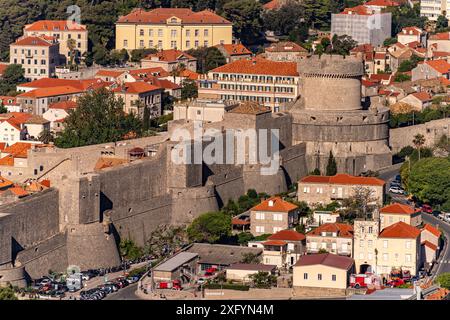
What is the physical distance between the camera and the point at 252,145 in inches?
1697

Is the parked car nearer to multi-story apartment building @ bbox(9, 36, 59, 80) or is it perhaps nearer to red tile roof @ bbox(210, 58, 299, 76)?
red tile roof @ bbox(210, 58, 299, 76)

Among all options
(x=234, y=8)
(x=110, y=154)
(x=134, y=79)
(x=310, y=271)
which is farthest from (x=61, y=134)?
(x=234, y=8)

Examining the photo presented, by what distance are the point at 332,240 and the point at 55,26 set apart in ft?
133

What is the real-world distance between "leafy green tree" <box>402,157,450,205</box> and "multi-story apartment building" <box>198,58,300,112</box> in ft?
37.6

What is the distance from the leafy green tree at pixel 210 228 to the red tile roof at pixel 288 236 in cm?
168

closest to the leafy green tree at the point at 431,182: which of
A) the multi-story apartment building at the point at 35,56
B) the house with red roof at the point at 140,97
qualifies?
the house with red roof at the point at 140,97

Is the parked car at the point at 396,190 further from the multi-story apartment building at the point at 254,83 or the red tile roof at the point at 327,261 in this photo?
the red tile roof at the point at 327,261

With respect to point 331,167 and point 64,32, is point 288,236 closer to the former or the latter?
point 331,167

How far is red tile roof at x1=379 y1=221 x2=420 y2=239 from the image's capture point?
3420 centimetres

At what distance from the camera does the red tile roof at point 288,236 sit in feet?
116

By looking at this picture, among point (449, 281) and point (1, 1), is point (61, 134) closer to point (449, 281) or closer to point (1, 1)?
point (449, 281)

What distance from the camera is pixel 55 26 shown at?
72.8 m

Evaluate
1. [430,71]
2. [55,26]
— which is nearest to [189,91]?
[430,71]

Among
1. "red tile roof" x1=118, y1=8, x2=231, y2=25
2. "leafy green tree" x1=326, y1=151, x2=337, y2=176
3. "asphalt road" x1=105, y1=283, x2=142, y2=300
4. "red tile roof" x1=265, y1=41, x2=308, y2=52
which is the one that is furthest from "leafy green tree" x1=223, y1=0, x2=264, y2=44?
"asphalt road" x1=105, y1=283, x2=142, y2=300
